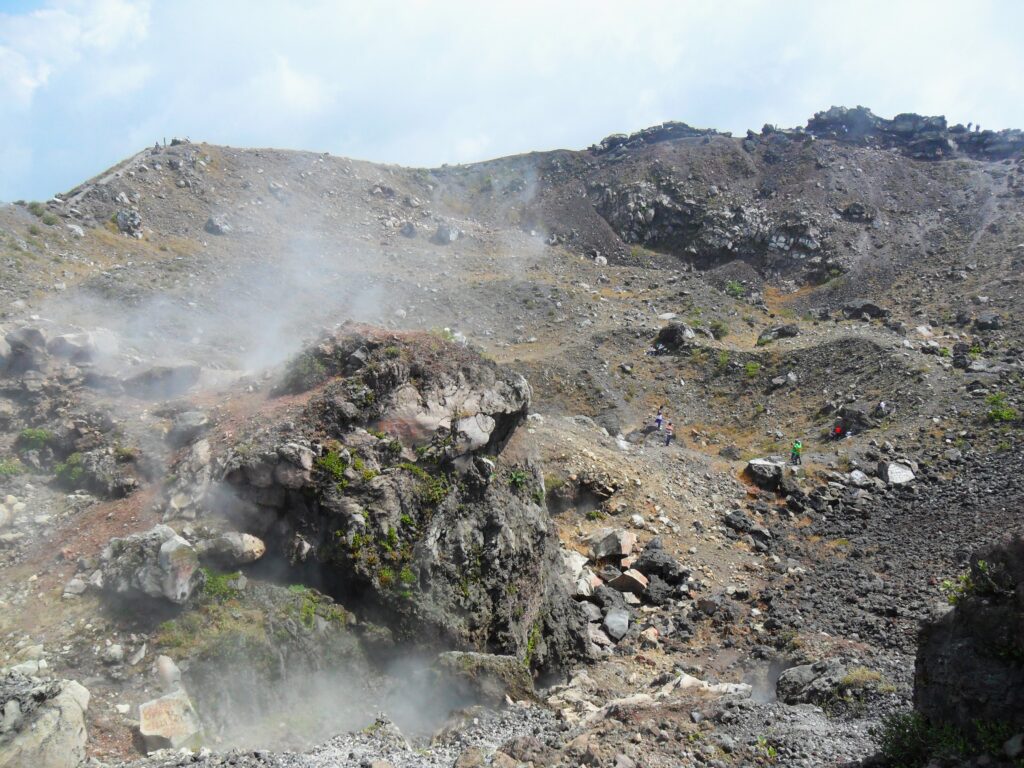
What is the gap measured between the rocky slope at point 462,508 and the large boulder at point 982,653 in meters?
0.07

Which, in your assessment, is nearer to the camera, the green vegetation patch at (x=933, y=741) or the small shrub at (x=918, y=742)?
the green vegetation patch at (x=933, y=741)

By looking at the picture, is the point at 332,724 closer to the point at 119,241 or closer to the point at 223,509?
the point at 223,509

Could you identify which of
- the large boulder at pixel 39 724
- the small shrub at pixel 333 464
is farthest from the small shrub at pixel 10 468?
the small shrub at pixel 333 464

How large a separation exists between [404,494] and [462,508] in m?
1.17

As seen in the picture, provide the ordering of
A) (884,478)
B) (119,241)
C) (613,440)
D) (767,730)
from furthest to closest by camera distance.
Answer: (119,241), (613,440), (884,478), (767,730)

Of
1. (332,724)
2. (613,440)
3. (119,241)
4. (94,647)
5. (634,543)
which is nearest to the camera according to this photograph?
(94,647)

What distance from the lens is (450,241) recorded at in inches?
1612

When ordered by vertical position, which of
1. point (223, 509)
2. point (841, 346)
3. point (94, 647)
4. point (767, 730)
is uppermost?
point (841, 346)

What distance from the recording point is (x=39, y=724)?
20.5 ft

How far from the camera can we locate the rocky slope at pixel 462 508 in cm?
766

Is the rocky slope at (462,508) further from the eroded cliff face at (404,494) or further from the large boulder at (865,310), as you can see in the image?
the large boulder at (865,310)

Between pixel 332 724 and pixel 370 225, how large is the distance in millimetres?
36500

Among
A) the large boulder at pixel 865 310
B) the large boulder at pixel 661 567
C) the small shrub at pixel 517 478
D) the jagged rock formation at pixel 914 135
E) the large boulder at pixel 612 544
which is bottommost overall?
Answer: the large boulder at pixel 661 567

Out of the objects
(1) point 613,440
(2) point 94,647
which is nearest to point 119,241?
(1) point 613,440
